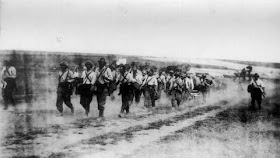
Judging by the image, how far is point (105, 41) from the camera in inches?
216

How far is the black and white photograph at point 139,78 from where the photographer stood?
542 centimetres

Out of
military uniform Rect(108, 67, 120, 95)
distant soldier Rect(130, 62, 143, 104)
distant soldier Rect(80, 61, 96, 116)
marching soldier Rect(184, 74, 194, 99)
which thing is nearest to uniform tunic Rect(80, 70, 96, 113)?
distant soldier Rect(80, 61, 96, 116)

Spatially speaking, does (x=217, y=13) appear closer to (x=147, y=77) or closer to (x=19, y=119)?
(x=147, y=77)

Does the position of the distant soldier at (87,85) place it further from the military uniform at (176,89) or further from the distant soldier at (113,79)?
the military uniform at (176,89)

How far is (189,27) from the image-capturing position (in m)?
5.55

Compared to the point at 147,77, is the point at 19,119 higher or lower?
lower

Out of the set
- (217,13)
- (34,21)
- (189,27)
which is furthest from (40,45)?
(217,13)

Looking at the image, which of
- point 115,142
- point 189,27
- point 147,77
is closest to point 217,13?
point 189,27

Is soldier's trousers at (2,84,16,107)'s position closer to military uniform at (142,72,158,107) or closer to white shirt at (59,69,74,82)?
white shirt at (59,69,74,82)

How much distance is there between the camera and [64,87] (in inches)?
217

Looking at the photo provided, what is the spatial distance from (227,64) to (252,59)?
38 centimetres

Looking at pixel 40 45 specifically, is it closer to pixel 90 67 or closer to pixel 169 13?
pixel 90 67

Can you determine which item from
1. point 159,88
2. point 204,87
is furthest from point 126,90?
point 204,87

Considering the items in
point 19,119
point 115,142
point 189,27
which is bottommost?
point 115,142
